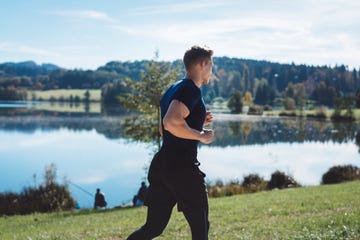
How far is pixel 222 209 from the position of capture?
11039mm

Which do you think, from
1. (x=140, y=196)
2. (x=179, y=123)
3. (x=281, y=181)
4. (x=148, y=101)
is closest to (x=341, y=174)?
(x=281, y=181)

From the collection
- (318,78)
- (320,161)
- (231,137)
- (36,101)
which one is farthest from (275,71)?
(320,161)

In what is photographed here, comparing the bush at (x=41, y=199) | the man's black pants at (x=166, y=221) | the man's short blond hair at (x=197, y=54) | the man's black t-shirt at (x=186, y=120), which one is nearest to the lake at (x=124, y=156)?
the bush at (x=41, y=199)

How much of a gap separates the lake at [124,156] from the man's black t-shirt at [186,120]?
16.6 metres

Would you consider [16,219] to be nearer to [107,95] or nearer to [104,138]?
[104,138]

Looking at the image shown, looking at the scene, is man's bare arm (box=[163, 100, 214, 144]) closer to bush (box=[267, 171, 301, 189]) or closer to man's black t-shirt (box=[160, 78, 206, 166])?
man's black t-shirt (box=[160, 78, 206, 166])

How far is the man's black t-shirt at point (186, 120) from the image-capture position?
4070 millimetres

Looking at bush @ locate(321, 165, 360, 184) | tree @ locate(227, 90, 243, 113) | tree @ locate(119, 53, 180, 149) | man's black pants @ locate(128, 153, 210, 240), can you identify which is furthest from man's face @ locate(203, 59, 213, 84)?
tree @ locate(227, 90, 243, 113)

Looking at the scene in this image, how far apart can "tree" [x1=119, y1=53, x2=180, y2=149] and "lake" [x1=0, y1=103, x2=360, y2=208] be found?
1.90 m

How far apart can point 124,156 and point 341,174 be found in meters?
21.9

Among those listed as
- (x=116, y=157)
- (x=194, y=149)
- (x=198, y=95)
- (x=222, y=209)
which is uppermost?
(x=198, y=95)

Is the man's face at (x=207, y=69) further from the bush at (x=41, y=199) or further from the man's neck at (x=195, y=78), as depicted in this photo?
the bush at (x=41, y=199)

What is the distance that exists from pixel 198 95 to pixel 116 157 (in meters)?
36.0

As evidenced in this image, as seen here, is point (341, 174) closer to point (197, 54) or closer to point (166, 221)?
point (166, 221)
